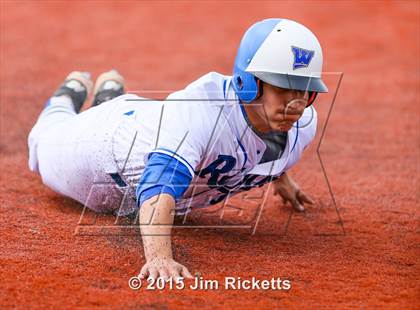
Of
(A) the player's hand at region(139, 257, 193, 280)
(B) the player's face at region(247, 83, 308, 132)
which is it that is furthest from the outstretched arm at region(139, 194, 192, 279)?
(B) the player's face at region(247, 83, 308, 132)

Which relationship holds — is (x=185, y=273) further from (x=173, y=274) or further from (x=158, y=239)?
(x=158, y=239)

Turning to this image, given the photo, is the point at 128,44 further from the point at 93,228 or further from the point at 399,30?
the point at 93,228

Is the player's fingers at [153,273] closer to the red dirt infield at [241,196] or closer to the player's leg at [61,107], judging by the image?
the red dirt infield at [241,196]

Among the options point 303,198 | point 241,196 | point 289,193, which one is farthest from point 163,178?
point 241,196

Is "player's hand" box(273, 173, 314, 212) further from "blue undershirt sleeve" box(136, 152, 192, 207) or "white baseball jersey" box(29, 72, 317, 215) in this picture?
"blue undershirt sleeve" box(136, 152, 192, 207)

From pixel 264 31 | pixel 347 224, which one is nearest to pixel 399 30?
pixel 347 224

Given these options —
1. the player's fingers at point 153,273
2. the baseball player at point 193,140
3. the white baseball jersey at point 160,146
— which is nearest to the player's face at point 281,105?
the baseball player at point 193,140

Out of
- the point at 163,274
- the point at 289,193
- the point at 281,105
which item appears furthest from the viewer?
the point at 289,193
